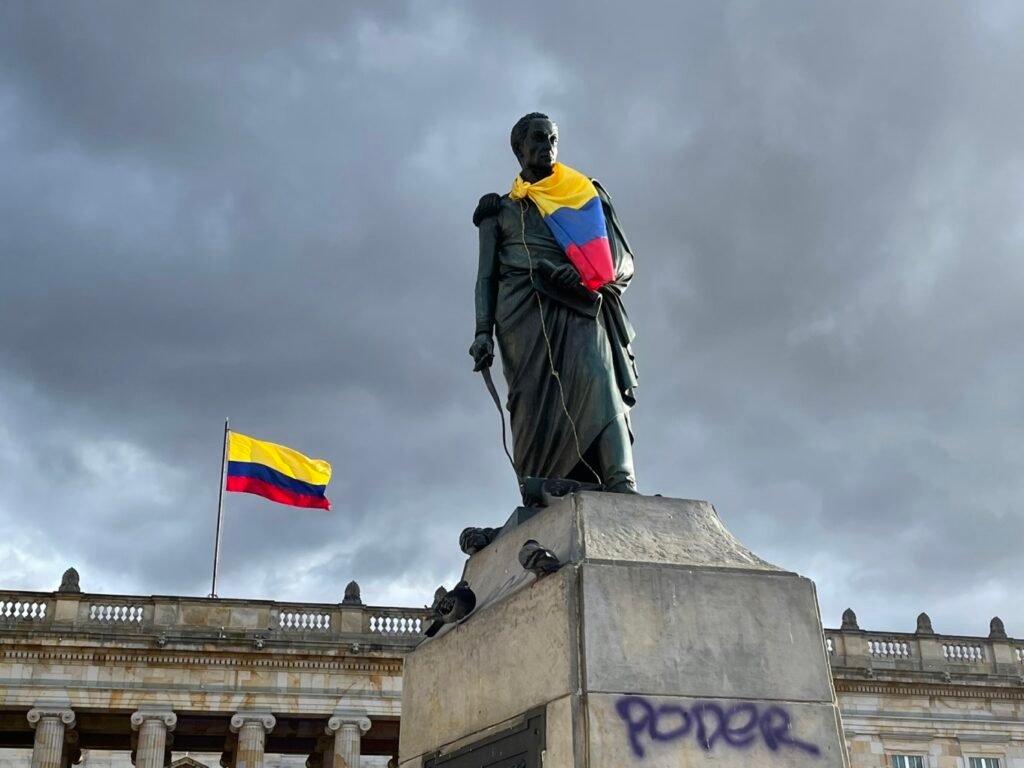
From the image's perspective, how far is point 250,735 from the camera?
107ft

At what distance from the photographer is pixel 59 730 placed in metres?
31.7

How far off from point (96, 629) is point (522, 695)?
3041cm

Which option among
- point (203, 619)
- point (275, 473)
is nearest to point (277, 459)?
point (275, 473)

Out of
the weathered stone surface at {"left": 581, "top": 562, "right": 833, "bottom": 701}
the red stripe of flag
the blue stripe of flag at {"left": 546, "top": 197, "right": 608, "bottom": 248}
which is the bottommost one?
the weathered stone surface at {"left": 581, "top": 562, "right": 833, "bottom": 701}

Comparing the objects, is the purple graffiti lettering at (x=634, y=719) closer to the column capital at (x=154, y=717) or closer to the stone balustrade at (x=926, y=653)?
the column capital at (x=154, y=717)

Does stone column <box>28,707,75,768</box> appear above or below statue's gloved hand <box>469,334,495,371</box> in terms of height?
above

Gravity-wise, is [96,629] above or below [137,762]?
above

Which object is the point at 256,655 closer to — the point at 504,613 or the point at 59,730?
the point at 59,730

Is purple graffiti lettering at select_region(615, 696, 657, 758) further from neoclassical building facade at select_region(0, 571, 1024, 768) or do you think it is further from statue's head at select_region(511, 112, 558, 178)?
neoclassical building facade at select_region(0, 571, 1024, 768)

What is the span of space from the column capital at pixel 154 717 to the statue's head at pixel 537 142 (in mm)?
28809

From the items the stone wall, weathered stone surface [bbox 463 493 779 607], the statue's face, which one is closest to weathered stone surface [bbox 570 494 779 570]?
weathered stone surface [bbox 463 493 779 607]

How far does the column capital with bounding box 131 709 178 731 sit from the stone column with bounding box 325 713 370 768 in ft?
13.1

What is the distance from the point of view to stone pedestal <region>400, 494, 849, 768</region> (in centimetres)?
416

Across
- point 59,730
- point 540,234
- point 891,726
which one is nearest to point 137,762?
point 59,730
